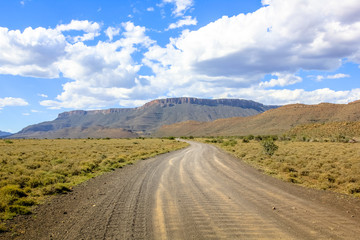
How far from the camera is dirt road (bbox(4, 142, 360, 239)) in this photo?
19.2ft

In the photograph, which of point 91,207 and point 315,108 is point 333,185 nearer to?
point 91,207

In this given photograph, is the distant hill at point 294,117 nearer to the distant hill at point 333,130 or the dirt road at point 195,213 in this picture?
the distant hill at point 333,130

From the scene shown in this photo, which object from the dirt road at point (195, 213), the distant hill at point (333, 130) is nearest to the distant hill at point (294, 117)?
the distant hill at point (333, 130)

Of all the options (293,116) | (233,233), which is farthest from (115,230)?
(293,116)

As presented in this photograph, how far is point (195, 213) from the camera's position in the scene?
7.24 meters

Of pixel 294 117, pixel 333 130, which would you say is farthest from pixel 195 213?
pixel 294 117

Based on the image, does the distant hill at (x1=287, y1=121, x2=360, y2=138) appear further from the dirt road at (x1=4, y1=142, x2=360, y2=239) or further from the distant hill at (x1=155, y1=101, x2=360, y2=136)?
the dirt road at (x1=4, y1=142, x2=360, y2=239)

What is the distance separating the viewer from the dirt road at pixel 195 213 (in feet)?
19.2

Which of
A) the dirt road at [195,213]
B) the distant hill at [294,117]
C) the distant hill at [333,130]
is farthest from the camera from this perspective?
the distant hill at [294,117]

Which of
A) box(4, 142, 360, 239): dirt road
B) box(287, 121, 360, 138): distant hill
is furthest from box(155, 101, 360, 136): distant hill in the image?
box(4, 142, 360, 239): dirt road

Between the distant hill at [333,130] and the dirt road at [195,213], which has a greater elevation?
the distant hill at [333,130]

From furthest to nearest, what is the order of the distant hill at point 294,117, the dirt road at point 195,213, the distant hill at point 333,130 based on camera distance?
the distant hill at point 294,117 < the distant hill at point 333,130 < the dirt road at point 195,213

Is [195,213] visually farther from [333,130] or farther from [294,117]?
[294,117]

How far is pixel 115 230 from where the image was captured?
605cm
